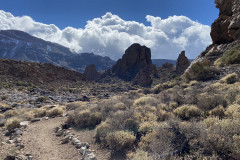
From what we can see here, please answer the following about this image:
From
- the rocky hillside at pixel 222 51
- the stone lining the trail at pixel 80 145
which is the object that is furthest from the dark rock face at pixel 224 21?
the stone lining the trail at pixel 80 145

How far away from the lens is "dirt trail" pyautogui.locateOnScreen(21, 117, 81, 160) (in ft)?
18.2

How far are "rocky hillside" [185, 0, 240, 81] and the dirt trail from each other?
12.7m

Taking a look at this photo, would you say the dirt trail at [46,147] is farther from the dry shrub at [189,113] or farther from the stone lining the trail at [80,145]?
the dry shrub at [189,113]

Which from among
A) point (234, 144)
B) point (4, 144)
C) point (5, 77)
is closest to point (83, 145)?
point (4, 144)

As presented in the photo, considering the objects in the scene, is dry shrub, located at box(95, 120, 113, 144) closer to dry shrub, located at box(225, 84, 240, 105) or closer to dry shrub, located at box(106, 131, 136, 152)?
dry shrub, located at box(106, 131, 136, 152)

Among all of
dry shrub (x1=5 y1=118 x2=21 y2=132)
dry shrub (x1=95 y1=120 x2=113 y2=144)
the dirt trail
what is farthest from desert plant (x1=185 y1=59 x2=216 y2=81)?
dry shrub (x1=5 y1=118 x2=21 y2=132)

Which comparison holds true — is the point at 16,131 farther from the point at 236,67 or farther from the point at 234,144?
the point at 236,67

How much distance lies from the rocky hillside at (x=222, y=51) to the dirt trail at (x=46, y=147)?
12672 mm

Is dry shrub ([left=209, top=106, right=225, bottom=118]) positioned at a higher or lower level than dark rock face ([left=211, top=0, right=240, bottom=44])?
lower

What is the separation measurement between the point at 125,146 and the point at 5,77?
37.7 meters

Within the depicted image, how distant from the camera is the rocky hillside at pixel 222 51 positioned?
14.1m

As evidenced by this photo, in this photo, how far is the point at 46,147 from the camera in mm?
6434

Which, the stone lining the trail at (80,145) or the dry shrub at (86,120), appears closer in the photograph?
the stone lining the trail at (80,145)

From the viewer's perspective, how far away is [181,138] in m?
4.36
